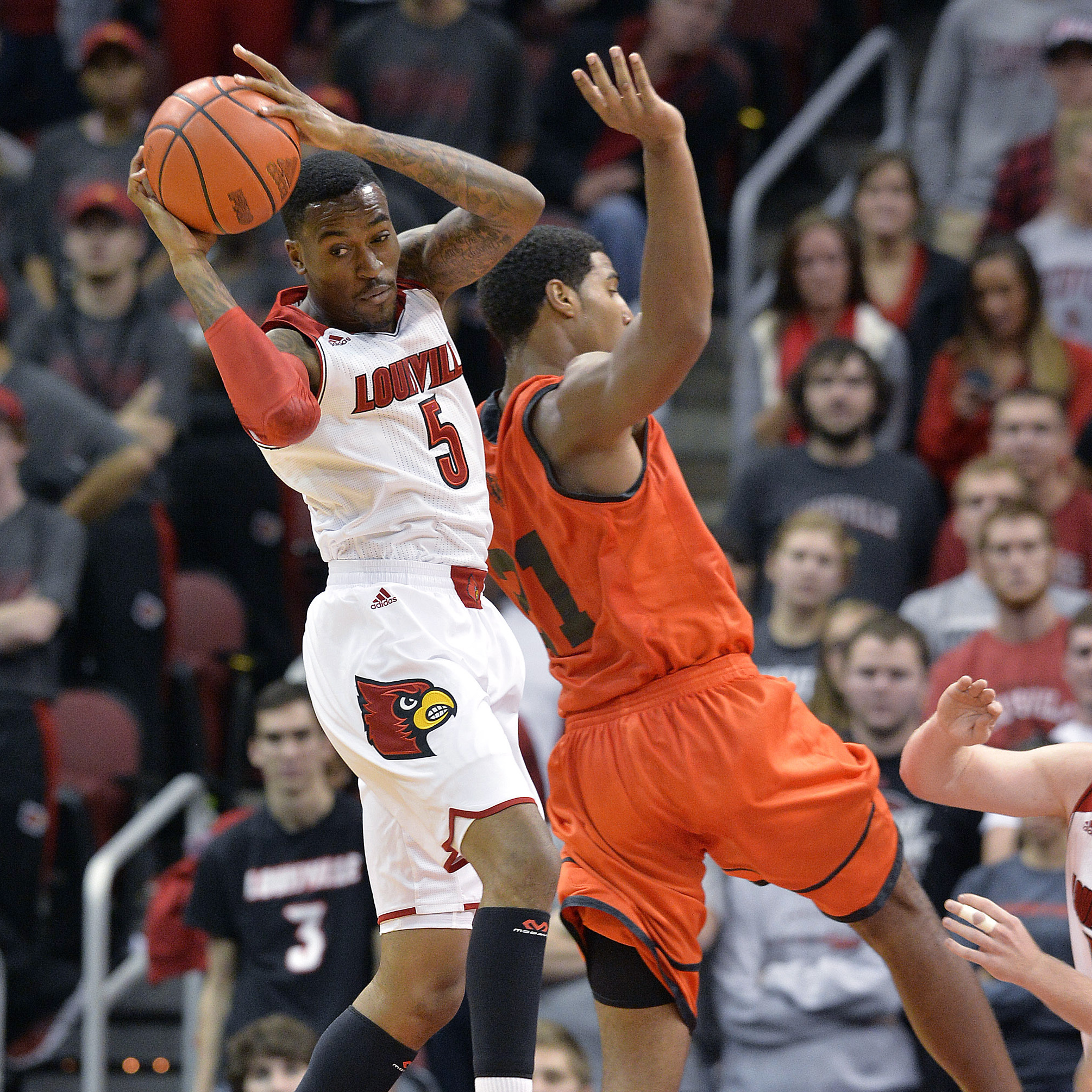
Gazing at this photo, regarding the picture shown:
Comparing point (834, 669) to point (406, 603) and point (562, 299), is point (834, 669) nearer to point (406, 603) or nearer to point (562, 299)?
point (562, 299)

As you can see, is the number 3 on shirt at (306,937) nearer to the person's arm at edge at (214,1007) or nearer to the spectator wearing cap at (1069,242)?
the person's arm at edge at (214,1007)

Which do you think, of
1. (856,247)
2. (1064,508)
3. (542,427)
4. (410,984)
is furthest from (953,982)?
(856,247)

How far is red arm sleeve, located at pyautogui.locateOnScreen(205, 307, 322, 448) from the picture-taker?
11.0 ft

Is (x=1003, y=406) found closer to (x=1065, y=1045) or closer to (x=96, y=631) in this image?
(x=1065, y=1045)

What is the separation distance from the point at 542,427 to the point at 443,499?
0.26 m

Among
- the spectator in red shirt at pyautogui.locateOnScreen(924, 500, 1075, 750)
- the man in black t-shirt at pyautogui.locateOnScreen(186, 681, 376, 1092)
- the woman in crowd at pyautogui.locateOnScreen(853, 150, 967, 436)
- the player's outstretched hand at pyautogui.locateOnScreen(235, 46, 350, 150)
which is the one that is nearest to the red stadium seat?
the man in black t-shirt at pyautogui.locateOnScreen(186, 681, 376, 1092)

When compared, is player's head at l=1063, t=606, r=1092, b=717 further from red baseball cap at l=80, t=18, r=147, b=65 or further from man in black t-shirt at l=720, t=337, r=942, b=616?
red baseball cap at l=80, t=18, r=147, b=65

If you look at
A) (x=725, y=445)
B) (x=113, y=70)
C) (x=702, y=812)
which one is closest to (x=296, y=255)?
(x=702, y=812)

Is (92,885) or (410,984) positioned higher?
(410,984)

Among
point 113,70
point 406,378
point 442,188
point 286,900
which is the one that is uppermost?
point 113,70

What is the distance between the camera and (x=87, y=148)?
8.67 metres

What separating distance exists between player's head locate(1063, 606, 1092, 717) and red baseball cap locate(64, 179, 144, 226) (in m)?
4.32

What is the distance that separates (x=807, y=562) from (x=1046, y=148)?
2975 mm

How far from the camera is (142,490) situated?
746 cm
